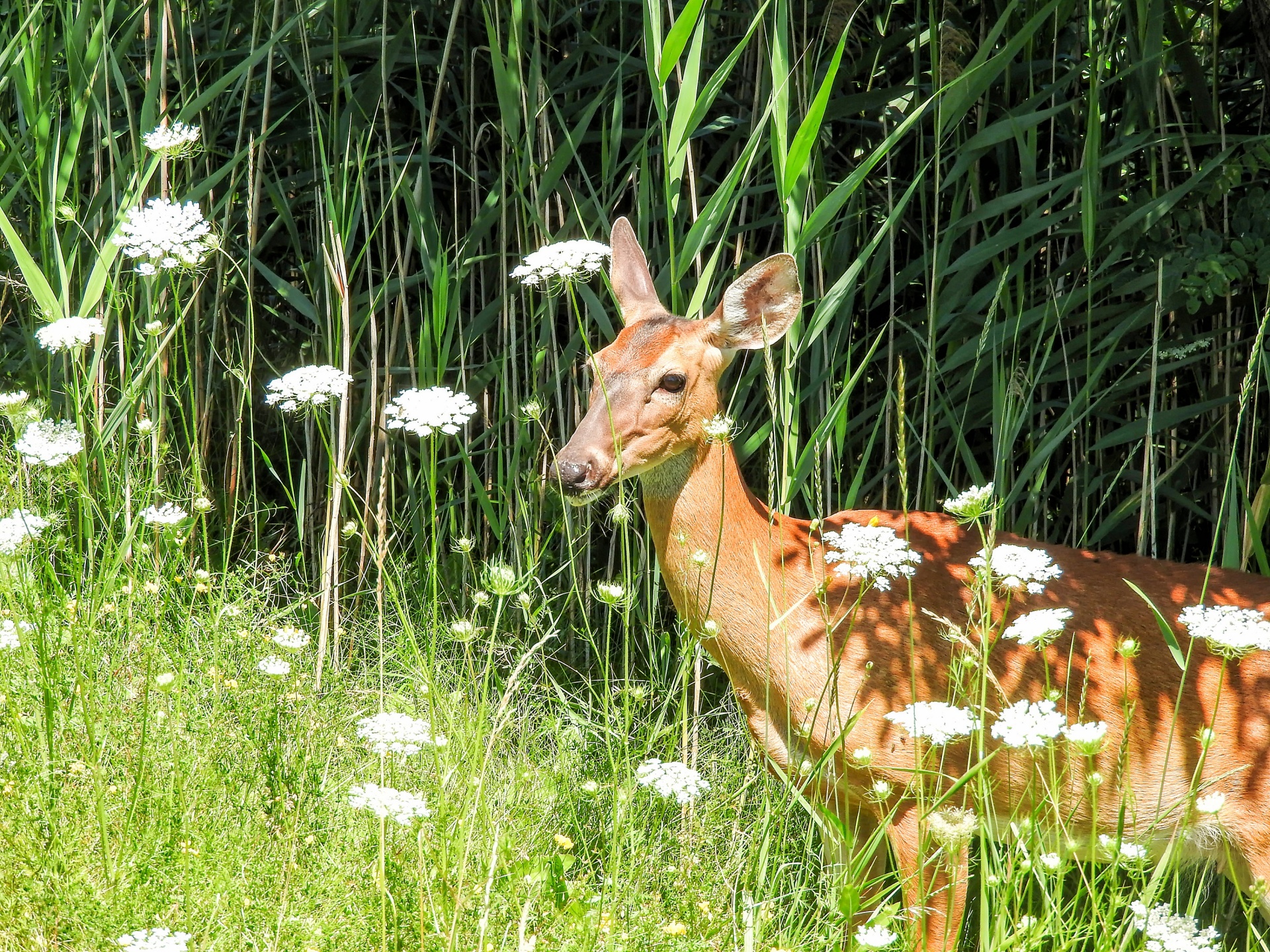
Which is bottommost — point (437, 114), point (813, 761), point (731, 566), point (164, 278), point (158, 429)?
point (813, 761)

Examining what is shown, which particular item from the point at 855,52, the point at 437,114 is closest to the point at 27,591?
the point at 437,114

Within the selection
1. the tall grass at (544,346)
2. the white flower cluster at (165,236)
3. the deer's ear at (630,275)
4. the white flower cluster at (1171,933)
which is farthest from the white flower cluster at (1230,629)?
the white flower cluster at (165,236)

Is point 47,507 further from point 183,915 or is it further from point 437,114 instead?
point 437,114

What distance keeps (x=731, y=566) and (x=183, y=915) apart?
1.33 m

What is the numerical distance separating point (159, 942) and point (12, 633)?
2.72ft

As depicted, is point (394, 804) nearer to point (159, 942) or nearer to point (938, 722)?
point (159, 942)

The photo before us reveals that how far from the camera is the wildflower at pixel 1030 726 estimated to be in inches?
64.7

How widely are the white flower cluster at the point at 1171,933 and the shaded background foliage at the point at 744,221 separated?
1.27m

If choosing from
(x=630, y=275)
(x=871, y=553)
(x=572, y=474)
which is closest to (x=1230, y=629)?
(x=871, y=553)

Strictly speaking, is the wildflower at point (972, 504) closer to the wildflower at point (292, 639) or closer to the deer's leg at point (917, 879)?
the deer's leg at point (917, 879)

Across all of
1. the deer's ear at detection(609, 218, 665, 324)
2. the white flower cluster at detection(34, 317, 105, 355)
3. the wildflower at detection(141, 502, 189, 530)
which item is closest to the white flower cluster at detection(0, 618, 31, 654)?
the wildflower at detection(141, 502, 189, 530)

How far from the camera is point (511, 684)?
7.13 ft

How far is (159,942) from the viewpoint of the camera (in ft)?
5.65

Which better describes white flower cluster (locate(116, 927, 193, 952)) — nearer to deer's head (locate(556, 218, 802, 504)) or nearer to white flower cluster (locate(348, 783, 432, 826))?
white flower cluster (locate(348, 783, 432, 826))
